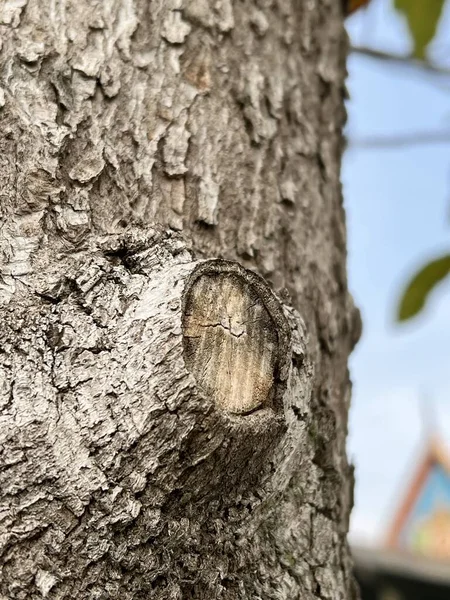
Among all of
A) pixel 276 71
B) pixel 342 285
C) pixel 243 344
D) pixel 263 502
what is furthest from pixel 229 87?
pixel 263 502

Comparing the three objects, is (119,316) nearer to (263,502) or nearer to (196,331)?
(196,331)

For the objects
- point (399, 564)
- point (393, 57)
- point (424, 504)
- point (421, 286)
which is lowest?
point (399, 564)

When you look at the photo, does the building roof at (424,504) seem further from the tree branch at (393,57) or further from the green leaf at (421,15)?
the green leaf at (421,15)

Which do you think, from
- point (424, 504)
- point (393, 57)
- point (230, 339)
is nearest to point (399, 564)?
point (393, 57)

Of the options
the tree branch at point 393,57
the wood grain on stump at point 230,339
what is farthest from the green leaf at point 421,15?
the wood grain on stump at point 230,339

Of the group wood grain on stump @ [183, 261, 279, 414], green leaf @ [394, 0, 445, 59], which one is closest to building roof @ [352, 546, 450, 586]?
green leaf @ [394, 0, 445, 59]

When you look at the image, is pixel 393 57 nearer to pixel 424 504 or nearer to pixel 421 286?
pixel 421 286
